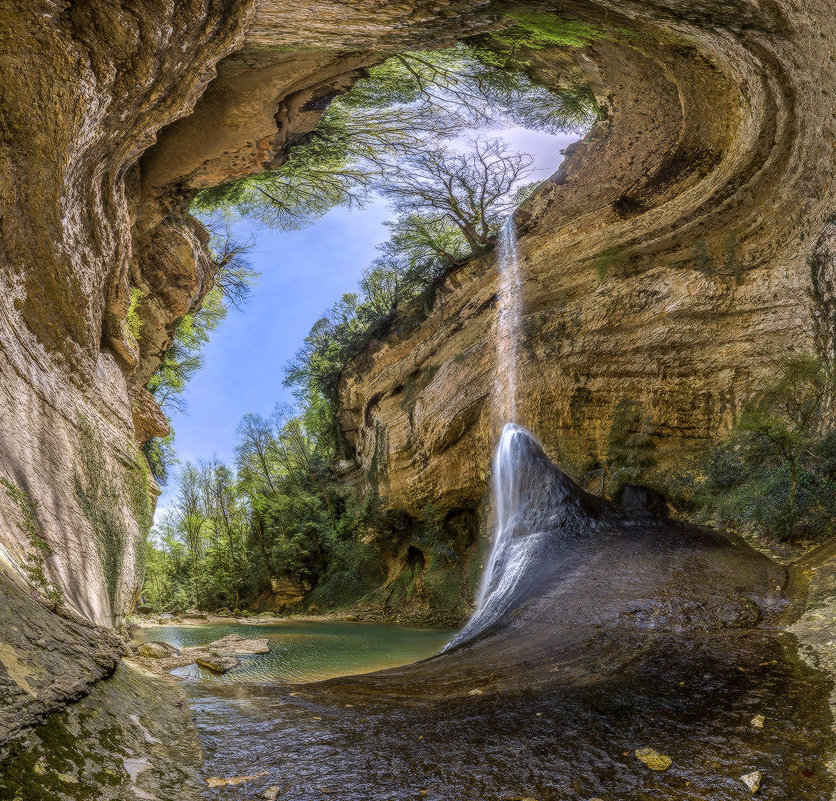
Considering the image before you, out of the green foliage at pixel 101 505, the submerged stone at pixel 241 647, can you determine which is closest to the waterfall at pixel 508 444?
the submerged stone at pixel 241 647

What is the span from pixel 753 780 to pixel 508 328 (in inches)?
505

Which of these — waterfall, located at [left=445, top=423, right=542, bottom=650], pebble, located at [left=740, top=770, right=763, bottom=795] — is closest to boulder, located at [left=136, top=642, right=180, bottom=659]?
waterfall, located at [left=445, top=423, right=542, bottom=650]

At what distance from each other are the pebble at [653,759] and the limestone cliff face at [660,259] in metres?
7.53

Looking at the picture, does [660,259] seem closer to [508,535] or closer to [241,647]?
[508,535]

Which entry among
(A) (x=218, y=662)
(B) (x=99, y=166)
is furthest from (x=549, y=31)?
(A) (x=218, y=662)

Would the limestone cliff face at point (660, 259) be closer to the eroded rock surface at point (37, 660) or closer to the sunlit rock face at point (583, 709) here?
the sunlit rock face at point (583, 709)

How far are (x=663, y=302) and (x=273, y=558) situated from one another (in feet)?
64.8

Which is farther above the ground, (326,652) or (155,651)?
(155,651)

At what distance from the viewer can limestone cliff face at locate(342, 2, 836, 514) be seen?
7281mm

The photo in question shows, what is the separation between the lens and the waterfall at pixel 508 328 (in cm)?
1406

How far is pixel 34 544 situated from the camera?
368cm

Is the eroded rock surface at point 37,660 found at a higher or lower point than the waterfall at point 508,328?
lower

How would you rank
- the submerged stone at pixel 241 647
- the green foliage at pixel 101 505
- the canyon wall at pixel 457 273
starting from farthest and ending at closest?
1. the submerged stone at pixel 241 647
2. the green foliage at pixel 101 505
3. the canyon wall at pixel 457 273

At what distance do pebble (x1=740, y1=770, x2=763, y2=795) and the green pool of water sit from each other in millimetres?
5666
